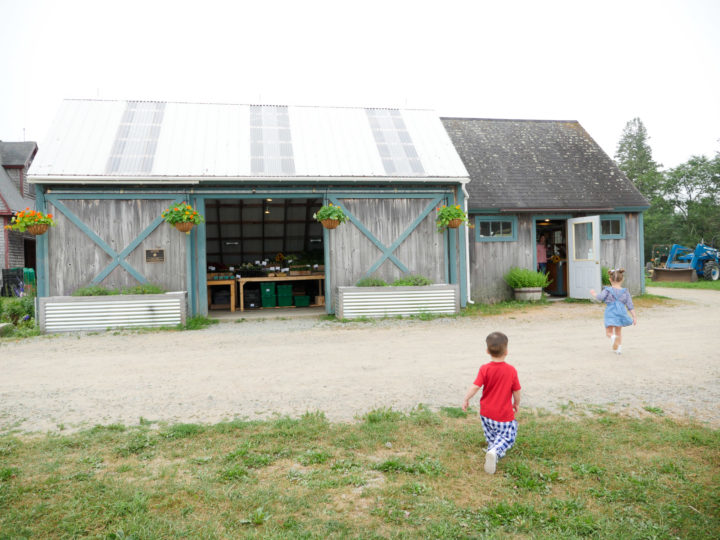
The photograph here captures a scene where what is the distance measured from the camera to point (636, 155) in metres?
45.5

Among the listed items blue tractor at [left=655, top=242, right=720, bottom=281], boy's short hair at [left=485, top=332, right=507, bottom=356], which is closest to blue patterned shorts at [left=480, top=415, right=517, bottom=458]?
boy's short hair at [left=485, top=332, right=507, bottom=356]

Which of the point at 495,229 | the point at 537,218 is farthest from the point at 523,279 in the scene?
the point at 537,218

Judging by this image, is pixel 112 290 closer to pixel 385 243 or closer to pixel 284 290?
pixel 284 290

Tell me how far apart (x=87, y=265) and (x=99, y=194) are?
1.58 meters

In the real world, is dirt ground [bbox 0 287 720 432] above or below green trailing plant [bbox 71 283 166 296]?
below

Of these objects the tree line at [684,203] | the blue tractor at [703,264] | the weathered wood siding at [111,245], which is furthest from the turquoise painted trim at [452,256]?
the tree line at [684,203]

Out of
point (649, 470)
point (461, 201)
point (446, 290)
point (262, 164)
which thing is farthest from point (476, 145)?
point (649, 470)

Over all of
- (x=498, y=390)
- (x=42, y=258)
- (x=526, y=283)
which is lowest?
(x=498, y=390)

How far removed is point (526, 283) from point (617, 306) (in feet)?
21.3

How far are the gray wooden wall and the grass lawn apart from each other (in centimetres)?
977

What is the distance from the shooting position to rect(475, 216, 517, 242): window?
553 inches

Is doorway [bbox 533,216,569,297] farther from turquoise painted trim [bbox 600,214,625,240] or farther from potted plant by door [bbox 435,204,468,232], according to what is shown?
potted plant by door [bbox 435,204,468,232]

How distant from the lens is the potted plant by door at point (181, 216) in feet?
34.9

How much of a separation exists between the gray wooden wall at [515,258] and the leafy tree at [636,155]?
29.5 m
